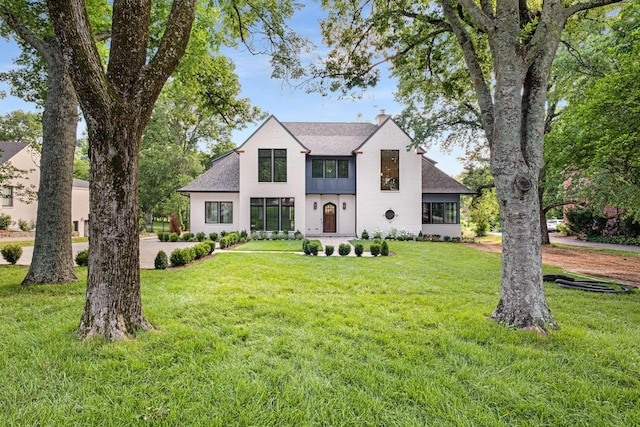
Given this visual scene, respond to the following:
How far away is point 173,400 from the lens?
7.87ft

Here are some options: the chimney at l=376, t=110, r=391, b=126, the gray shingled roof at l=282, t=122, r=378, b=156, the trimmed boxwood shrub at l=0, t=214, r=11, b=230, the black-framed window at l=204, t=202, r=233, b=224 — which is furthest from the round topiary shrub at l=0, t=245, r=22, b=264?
the chimney at l=376, t=110, r=391, b=126

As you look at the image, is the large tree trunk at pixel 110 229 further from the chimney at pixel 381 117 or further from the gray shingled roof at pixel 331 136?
the chimney at pixel 381 117

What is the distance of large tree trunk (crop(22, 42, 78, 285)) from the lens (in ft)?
21.0

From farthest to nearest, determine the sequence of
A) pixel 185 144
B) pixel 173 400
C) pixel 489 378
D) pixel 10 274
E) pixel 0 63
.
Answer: pixel 185 144 → pixel 0 63 → pixel 10 274 → pixel 489 378 → pixel 173 400

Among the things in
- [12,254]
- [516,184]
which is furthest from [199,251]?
[516,184]

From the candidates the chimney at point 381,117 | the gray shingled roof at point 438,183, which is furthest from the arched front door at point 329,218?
the chimney at point 381,117

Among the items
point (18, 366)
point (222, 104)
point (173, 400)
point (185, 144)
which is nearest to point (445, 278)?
point (173, 400)

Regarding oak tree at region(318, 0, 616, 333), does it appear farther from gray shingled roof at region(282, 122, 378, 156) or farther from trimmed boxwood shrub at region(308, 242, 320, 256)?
gray shingled roof at region(282, 122, 378, 156)

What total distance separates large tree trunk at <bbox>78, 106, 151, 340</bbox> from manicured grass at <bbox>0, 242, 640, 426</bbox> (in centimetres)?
35

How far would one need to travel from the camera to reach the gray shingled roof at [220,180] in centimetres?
1886

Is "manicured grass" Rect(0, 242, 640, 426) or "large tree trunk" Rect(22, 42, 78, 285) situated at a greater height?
"large tree trunk" Rect(22, 42, 78, 285)

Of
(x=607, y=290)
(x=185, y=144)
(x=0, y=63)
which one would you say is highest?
(x=185, y=144)

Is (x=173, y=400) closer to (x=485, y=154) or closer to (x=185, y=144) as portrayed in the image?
(x=485, y=154)

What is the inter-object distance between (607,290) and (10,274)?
45.8 feet
